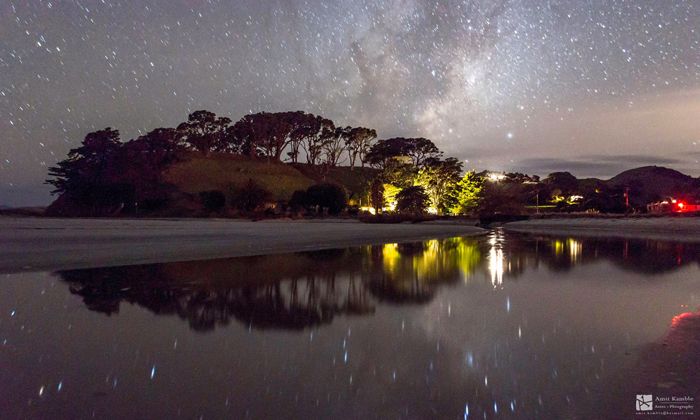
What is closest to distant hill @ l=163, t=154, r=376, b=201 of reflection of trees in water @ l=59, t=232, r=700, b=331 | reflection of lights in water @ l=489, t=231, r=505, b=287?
reflection of lights in water @ l=489, t=231, r=505, b=287

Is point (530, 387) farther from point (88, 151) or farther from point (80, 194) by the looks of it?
point (88, 151)

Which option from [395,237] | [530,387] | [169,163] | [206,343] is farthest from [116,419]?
[169,163]

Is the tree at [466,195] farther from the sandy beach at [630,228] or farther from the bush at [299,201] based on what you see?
the bush at [299,201]

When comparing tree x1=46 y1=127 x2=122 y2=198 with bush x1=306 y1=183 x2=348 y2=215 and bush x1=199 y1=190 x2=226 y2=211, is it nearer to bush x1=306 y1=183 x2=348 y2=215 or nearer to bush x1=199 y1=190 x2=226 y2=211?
bush x1=199 y1=190 x2=226 y2=211

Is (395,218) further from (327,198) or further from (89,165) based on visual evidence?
(89,165)

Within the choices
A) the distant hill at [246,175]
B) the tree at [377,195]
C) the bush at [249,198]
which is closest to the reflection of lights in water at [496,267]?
the bush at [249,198]

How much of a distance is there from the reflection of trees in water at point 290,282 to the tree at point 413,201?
136 ft

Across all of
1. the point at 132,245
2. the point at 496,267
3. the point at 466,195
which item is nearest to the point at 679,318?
the point at 496,267

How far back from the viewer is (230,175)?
249 feet

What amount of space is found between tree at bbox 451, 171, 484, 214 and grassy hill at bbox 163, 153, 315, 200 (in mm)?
26786

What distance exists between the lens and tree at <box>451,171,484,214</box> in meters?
63.7

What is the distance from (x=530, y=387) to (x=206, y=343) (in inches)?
160

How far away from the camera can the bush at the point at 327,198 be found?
193 ft

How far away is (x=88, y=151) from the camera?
52312 mm
